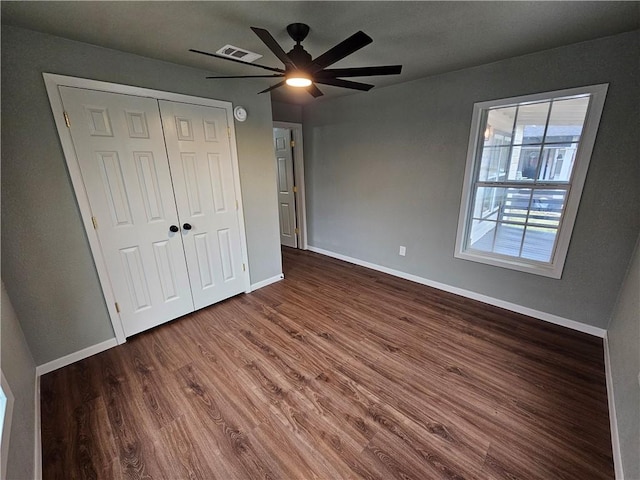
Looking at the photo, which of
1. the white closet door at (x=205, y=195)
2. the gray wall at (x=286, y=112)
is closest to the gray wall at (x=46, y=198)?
the white closet door at (x=205, y=195)

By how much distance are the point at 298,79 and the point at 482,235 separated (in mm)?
2487

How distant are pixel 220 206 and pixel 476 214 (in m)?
2.76

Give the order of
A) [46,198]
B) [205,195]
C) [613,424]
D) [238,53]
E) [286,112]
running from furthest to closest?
[286,112] < [205,195] < [238,53] < [46,198] < [613,424]

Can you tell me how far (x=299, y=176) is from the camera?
445 cm

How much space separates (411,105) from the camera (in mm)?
3059

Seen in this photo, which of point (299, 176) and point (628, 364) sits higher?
point (299, 176)

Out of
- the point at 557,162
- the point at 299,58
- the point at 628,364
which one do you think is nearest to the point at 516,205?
the point at 557,162

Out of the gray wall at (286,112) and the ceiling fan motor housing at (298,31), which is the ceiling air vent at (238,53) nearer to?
the ceiling fan motor housing at (298,31)

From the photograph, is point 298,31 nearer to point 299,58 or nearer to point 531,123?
point 299,58

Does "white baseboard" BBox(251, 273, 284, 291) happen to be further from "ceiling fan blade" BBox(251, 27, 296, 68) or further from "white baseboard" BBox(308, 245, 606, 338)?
"ceiling fan blade" BBox(251, 27, 296, 68)

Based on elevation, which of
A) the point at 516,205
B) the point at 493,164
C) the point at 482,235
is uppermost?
the point at 493,164

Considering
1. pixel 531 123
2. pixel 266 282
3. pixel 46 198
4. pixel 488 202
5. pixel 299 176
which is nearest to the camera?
pixel 46 198

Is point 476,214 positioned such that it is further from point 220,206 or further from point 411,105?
point 220,206

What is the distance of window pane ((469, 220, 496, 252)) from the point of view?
2.86m
